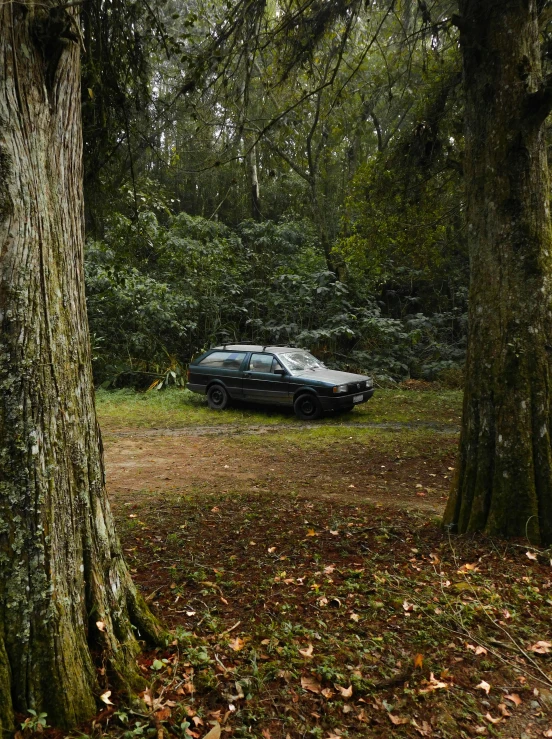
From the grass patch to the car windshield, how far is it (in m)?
1.30

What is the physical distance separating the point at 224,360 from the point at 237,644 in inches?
452

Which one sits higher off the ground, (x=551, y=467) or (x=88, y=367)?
(x=88, y=367)

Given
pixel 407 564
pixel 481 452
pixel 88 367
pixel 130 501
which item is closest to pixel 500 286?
pixel 481 452

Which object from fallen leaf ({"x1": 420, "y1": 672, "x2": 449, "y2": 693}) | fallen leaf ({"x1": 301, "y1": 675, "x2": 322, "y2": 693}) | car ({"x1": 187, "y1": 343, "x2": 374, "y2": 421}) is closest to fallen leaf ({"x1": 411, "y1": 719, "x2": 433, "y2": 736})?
fallen leaf ({"x1": 420, "y1": 672, "x2": 449, "y2": 693})

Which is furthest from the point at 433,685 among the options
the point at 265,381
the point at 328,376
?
the point at 265,381

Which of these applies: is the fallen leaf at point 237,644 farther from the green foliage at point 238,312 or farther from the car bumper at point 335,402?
the green foliage at point 238,312

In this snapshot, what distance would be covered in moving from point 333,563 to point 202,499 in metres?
2.64

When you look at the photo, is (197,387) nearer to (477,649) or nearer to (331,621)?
(331,621)

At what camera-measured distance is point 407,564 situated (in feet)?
14.7

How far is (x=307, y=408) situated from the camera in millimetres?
12977

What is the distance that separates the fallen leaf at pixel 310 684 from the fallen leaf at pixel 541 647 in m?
1.43

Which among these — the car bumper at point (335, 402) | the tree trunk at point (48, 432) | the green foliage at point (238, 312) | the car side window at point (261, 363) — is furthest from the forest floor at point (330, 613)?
the green foliage at point (238, 312)

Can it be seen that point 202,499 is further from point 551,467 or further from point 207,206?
point 207,206

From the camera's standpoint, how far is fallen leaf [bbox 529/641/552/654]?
10.7 feet
